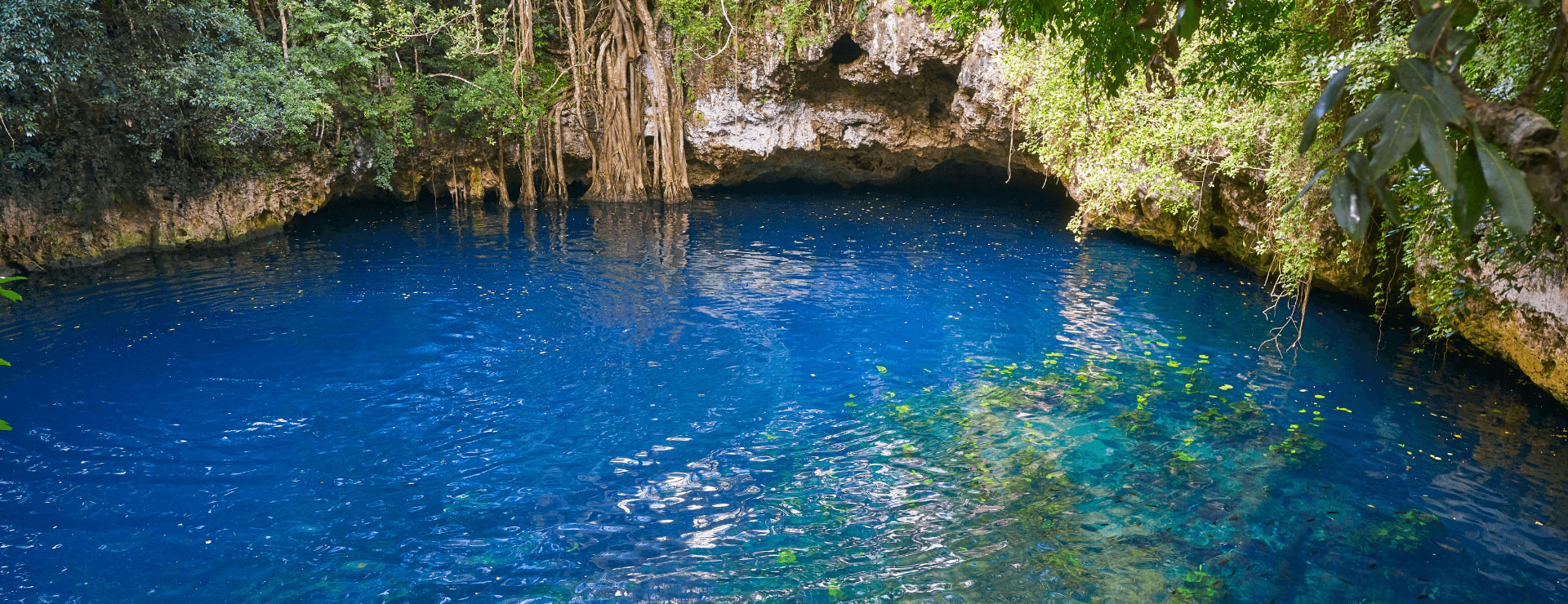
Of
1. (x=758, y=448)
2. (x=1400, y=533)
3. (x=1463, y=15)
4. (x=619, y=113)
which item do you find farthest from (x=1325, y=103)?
(x=619, y=113)

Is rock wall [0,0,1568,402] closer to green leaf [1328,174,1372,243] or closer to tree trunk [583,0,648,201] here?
tree trunk [583,0,648,201]

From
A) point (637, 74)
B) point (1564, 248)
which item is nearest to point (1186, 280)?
point (1564, 248)

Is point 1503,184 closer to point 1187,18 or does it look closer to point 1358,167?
point 1358,167

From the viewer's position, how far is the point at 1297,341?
8344mm

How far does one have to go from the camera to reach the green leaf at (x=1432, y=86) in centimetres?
146

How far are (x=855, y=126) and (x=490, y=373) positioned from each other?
14.6 metres

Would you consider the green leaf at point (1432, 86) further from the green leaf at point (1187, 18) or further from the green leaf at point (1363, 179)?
the green leaf at point (1187, 18)

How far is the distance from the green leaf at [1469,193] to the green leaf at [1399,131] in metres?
0.16

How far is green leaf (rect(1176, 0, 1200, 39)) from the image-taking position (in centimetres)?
287

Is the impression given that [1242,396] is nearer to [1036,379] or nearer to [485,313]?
[1036,379]

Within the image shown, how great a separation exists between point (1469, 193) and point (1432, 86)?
0.26 m

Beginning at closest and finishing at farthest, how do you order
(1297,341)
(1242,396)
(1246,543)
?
(1246,543) < (1242,396) < (1297,341)

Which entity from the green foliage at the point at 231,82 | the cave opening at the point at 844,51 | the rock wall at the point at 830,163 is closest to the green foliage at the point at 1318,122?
the rock wall at the point at 830,163

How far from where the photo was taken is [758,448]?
6.11 m
